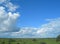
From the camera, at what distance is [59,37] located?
7631cm
